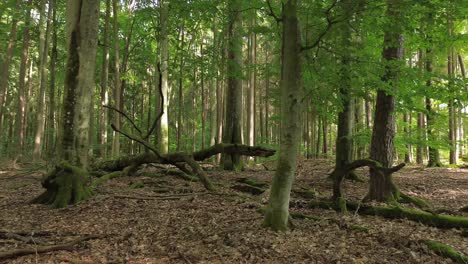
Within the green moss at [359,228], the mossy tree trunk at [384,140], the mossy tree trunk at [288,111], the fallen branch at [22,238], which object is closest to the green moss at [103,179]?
the fallen branch at [22,238]

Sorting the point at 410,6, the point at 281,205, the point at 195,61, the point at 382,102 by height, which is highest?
the point at 195,61

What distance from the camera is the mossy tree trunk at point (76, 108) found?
24.6ft

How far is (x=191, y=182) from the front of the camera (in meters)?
10.6

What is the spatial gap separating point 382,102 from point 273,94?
4740 millimetres

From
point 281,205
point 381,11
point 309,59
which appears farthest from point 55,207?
point 381,11

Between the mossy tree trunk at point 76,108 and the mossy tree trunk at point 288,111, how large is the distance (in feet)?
14.8

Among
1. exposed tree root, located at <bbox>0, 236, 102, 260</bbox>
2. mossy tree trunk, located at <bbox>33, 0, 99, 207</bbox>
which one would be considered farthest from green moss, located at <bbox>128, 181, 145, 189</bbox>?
exposed tree root, located at <bbox>0, 236, 102, 260</bbox>

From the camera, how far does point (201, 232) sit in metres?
5.79

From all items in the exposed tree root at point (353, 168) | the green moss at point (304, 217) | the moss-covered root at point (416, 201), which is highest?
the exposed tree root at point (353, 168)

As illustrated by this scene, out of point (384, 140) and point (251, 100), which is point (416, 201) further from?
point (251, 100)

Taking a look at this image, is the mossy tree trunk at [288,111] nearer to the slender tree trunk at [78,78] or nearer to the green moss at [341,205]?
the green moss at [341,205]

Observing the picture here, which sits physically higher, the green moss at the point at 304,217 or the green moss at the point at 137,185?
the green moss at the point at 137,185

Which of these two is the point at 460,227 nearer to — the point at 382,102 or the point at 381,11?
the point at 382,102

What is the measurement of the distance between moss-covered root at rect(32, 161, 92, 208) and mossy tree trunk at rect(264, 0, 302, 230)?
4429mm
